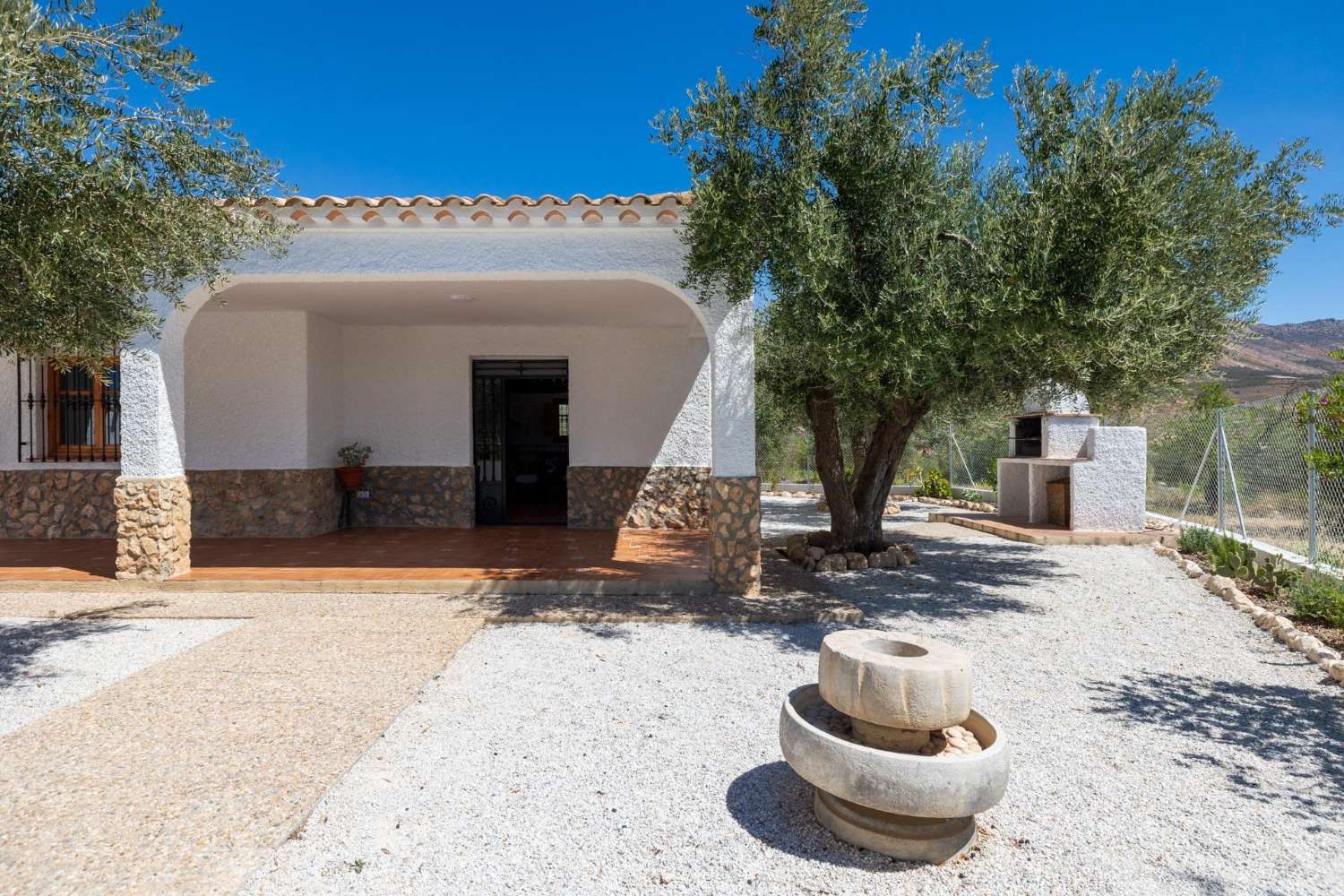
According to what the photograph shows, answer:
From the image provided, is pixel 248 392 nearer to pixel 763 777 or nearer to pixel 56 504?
pixel 56 504

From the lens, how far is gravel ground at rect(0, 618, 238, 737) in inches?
176

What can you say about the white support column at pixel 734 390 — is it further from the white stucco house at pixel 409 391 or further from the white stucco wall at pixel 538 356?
the white stucco wall at pixel 538 356

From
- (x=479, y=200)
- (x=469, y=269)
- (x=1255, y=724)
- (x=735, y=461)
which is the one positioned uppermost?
(x=479, y=200)

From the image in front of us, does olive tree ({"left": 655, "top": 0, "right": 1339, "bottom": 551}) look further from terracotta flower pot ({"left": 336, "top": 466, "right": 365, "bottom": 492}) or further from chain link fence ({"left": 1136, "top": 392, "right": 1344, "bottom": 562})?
terracotta flower pot ({"left": 336, "top": 466, "right": 365, "bottom": 492})

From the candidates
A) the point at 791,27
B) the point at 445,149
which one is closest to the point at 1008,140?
the point at 791,27

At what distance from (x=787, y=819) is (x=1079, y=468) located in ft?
33.0

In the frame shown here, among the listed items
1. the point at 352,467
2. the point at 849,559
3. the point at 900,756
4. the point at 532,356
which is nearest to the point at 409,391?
the point at 352,467

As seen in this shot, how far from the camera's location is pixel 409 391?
36.7ft

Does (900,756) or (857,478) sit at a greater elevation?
(857,478)

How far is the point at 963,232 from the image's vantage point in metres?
6.36

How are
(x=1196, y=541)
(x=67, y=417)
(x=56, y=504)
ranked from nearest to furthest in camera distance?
(x=1196, y=541), (x=56, y=504), (x=67, y=417)

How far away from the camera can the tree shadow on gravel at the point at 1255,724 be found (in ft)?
11.3

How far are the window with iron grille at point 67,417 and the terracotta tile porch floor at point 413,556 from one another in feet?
3.99

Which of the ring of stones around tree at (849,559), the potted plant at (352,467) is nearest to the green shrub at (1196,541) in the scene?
the ring of stones around tree at (849,559)
